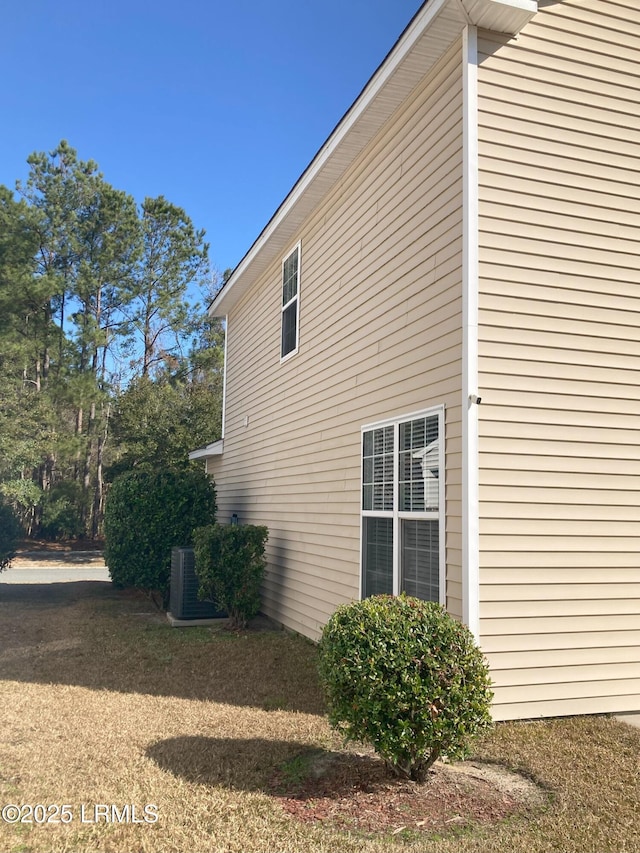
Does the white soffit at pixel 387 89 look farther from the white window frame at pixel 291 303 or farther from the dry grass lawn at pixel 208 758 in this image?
the dry grass lawn at pixel 208 758

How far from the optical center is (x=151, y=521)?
10.3m

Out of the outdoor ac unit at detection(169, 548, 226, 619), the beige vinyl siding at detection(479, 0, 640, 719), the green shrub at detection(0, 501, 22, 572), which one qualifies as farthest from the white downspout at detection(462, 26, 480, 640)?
the green shrub at detection(0, 501, 22, 572)

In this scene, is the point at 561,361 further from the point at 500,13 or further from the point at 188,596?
the point at 188,596

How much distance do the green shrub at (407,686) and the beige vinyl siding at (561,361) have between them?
108cm

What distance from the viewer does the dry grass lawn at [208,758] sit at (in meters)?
3.00

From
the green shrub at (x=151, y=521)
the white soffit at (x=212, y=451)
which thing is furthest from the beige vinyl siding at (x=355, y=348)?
the white soffit at (x=212, y=451)

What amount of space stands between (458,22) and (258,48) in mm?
7240

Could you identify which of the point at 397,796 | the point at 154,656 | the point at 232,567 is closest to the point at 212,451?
the point at 232,567

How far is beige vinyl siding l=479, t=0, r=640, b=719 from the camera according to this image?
4.65 meters

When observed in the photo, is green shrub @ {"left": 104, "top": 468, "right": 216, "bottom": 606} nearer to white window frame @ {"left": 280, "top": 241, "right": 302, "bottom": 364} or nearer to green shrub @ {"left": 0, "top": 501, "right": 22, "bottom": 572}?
green shrub @ {"left": 0, "top": 501, "right": 22, "bottom": 572}

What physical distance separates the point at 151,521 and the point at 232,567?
2.54m

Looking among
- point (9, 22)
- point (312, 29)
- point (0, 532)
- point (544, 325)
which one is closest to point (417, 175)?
point (544, 325)

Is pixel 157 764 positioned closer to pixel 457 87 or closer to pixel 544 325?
pixel 544 325

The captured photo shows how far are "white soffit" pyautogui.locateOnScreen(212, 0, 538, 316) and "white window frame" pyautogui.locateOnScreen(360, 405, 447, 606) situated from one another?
2.86 m
